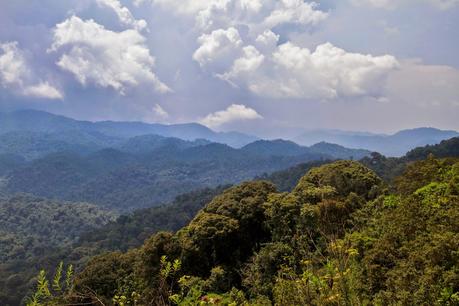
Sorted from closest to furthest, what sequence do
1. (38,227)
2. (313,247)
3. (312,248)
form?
(313,247)
(312,248)
(38,227)

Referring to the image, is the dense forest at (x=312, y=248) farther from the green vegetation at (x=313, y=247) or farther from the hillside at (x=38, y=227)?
the hillside at (x=38, y=227)

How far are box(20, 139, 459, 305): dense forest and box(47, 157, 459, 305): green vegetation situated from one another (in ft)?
0.12

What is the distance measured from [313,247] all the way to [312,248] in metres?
0.22

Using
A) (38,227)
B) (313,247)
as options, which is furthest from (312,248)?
(38,227)

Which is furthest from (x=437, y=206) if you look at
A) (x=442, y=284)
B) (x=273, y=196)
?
(x=273, y=196)

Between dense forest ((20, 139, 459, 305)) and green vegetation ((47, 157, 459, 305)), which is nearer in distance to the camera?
dense forest ((20, 139, 459, 305))

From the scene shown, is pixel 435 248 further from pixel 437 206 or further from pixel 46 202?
pixel 46 202

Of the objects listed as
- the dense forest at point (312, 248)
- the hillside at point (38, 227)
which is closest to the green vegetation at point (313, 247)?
the dense forest at point (312, 248)

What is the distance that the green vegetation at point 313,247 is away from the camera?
24.0 ft

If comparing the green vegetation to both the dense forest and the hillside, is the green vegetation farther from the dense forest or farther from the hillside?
the hillside

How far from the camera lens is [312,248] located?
19984mm

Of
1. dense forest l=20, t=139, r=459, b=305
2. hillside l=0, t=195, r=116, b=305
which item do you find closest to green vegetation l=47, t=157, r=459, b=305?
dense forest l=20, t=139, r=459, b=305

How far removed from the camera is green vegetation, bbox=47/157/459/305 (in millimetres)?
7306

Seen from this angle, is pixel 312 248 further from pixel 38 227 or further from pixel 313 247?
pixel 38 227
